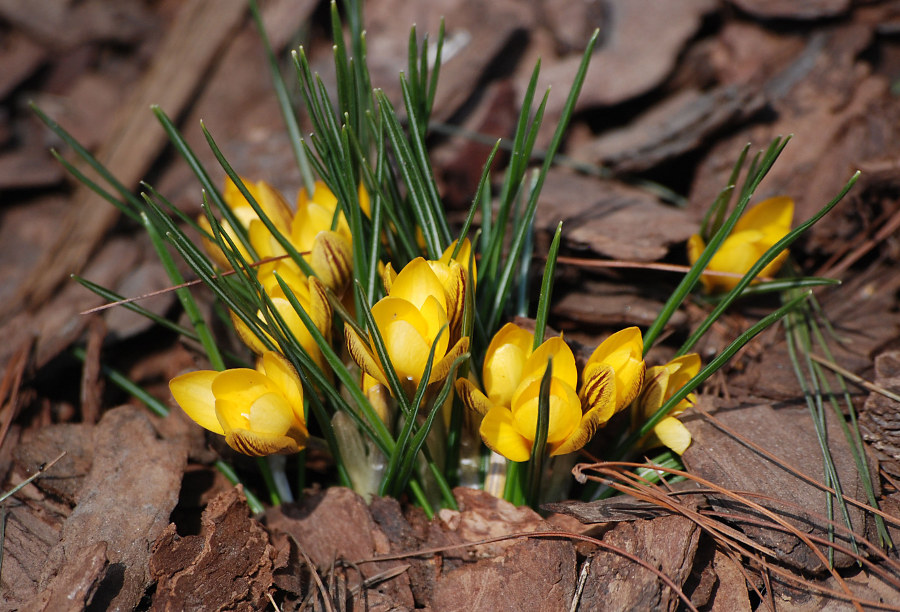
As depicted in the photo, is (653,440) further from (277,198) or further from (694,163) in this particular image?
(694,163)

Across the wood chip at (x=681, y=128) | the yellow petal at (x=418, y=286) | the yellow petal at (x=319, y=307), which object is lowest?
the yellow petal at (x=319, y=307)

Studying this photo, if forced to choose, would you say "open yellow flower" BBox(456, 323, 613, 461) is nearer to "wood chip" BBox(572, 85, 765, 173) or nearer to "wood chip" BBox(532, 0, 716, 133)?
"wood chip" BBox(572, 85, 765, 173)

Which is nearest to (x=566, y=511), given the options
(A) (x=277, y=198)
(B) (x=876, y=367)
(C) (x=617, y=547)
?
(C) (x=617, y=547)

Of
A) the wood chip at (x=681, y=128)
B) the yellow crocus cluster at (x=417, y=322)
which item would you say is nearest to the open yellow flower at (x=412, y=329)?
the yellow crocus cluster at (x=417, y=322)

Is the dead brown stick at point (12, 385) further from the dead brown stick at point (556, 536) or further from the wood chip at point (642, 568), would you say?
the wood chip at point (642, 568)

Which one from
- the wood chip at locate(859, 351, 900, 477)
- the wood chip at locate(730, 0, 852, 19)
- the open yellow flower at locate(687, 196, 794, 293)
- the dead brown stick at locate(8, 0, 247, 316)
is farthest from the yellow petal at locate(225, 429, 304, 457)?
the wood chip at locate(730, 0, 852, 19)

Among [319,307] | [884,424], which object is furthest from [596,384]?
[884,424]

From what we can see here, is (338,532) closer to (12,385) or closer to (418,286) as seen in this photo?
(418,286)
